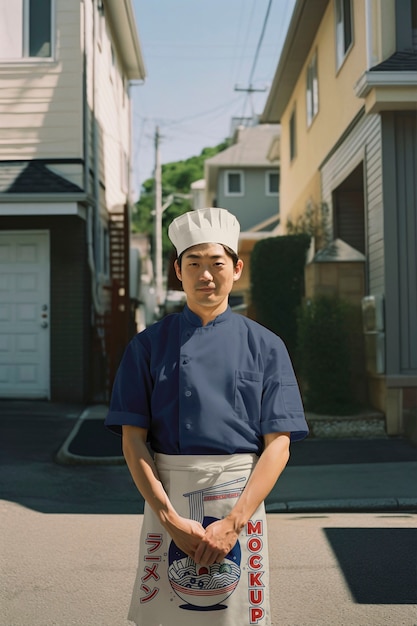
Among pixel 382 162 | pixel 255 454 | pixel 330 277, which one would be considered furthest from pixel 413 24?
pixel 255 454

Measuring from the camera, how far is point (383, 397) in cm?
1048

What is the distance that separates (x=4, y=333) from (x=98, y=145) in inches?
169

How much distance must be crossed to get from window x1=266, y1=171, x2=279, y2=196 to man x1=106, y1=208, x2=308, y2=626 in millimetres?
31179

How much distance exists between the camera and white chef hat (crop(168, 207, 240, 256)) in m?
2.75

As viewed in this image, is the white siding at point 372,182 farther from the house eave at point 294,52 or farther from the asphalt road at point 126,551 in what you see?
the house eave at point 294,52

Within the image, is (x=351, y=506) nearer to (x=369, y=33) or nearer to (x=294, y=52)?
(x=369, y=33)

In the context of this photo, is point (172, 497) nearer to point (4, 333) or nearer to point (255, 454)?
point (255, 454)

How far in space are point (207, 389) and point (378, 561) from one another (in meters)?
3.22

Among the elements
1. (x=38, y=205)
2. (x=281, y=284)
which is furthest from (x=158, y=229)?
(x=38, y=205)

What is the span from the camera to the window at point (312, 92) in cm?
1617

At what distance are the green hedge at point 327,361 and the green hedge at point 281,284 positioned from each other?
134 inches

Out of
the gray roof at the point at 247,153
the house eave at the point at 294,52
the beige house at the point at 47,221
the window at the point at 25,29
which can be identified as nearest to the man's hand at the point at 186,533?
the beige house at the point at 47,221

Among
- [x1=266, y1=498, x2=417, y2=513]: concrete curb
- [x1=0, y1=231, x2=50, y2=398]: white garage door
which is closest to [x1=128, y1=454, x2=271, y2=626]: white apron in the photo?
[x1=266, y1=498, x2=417, y2=513]: concrete curb

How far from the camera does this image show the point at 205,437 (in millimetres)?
2615
